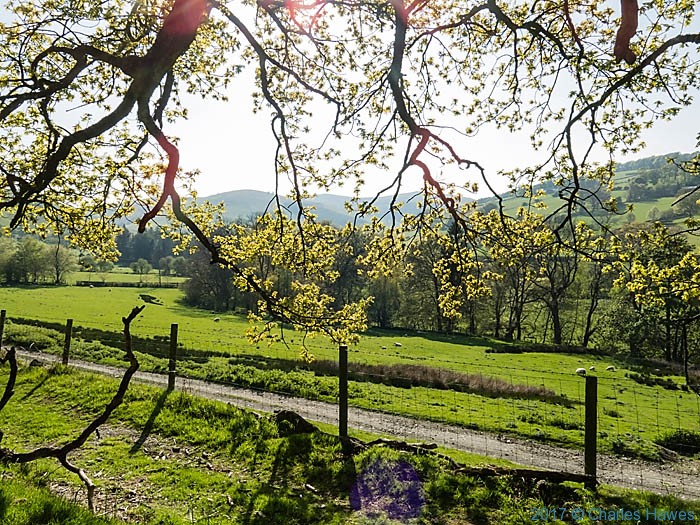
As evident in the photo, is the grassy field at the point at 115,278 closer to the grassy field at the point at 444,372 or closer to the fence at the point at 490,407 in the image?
the grassy field at the point at 444,372

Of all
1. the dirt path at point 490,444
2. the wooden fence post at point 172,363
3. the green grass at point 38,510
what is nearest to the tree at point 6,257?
the dirt path at point 490,444

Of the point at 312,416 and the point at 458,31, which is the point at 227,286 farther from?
the point at 458,31

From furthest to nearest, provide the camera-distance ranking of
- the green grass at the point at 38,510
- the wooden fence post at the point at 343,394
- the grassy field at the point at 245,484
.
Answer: the wooden fence post at the point at 343,394, the grassy field at the point at 245,484, the green grass at the point at 38,510

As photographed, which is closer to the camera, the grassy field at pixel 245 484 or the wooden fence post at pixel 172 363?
the grassy field at pixel 245 484

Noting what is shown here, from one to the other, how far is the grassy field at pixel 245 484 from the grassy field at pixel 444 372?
29.9 feet

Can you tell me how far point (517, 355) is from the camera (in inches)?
1571

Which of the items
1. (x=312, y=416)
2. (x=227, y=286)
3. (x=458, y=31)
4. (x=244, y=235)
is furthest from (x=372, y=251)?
(x=227, y=286)

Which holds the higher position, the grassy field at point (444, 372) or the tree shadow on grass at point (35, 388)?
the tree shadow on grass at point (35, 388)

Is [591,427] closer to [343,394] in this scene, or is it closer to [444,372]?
[343,394]

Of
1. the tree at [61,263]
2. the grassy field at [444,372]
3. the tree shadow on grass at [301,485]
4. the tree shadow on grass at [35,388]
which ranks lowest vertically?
the grassy field at [444,372]

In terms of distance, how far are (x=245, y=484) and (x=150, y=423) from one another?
389 cm

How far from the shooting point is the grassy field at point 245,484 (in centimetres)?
641

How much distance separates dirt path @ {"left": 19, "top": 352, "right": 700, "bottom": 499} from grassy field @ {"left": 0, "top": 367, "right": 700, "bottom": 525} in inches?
219

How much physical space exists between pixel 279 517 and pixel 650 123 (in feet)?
33.1
